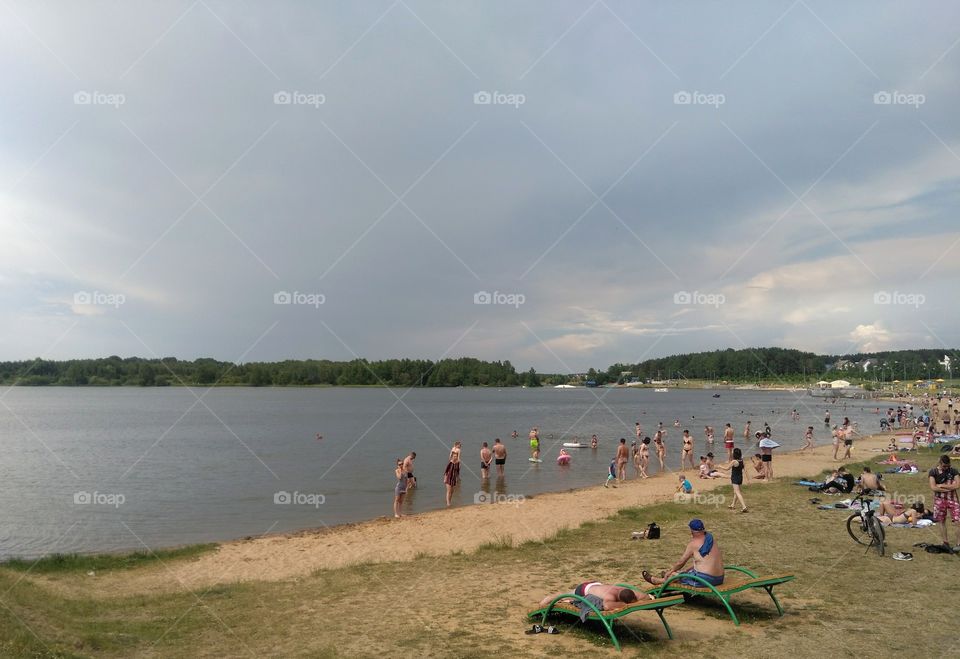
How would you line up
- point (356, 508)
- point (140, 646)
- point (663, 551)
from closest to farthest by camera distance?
1. point (140, 646)
2. point (663, 551)
3. point (356, 508)

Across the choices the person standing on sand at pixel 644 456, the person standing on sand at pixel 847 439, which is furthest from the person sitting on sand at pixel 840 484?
the person standing on sand at pixel 847 439

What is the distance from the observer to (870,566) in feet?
33.2

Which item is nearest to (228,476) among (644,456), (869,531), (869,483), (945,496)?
(644,456)

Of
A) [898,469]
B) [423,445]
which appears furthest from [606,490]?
[423,445]

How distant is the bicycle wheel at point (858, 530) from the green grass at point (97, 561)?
1443 cm

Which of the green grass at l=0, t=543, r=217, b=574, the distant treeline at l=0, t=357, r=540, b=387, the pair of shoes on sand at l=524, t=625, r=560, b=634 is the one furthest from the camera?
the distant treeline at l=0, t=357, r=540, b=387

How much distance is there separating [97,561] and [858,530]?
16.7 metres

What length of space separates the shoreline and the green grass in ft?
1.95

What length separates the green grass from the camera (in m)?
13.3

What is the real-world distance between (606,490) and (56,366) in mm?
227469

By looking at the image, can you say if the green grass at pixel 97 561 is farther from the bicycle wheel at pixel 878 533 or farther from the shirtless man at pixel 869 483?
the shirtless man at pixel 869 483

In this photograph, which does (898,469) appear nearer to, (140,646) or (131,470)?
(140,646)

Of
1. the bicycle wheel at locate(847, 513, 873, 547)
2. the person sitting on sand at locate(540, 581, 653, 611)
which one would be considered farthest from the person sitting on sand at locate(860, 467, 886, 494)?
the person sitting on sand at locate(540, 581, 653, 611)

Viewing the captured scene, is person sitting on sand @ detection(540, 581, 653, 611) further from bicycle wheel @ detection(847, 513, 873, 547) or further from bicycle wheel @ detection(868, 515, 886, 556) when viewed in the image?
bicycle wheel @ detection(847, 513, 873, 547)
